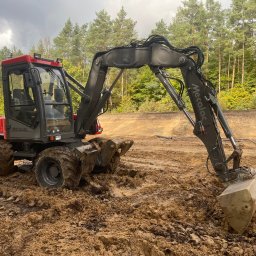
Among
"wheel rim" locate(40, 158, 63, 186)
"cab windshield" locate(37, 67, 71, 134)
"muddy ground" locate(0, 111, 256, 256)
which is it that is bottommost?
"muddy ground" locate(0, 111, 256, 256)

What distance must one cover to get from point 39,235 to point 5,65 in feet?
13.5

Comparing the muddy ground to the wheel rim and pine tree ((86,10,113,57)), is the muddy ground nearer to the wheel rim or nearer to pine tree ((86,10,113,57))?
the wheel rim

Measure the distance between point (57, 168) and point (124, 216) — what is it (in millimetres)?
2186

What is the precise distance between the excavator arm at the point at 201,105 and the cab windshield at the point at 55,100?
1.42m

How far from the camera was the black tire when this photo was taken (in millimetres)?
6809

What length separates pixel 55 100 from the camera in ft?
24.4

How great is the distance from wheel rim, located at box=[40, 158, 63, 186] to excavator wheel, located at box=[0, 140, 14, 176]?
1.10 metres

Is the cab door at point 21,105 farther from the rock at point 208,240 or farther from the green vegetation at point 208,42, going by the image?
the green vegetation at point 208,42

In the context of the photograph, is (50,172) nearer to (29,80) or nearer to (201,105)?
(29,80)

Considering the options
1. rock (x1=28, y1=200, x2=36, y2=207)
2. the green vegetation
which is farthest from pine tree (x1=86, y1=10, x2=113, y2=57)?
rock (x1=28, y1=200, x2=36, y2=207)

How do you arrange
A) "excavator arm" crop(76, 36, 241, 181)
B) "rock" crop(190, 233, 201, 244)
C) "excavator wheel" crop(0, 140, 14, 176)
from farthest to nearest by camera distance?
1. "excavator wheel" crop(0, 140, 14, 176)
2. "excavator arm" crop(76, 36, 241, 181)
3. "rock" crop(190, 233, 201, 244)

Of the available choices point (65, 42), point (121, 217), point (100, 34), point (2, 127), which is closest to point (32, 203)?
point (121, 217)

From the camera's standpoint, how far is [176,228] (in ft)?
16.3

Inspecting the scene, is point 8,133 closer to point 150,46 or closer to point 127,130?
point 150,46
